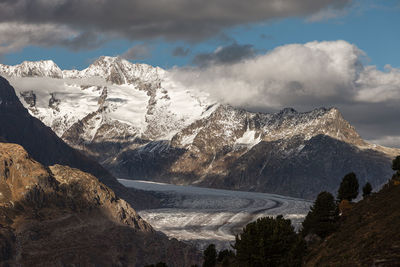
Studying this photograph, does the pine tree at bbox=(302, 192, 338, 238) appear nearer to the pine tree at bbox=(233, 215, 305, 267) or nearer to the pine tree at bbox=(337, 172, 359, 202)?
the pine tree at bbox=(337, 172, 359, 202)

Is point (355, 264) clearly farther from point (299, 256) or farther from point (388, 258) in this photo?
point (299, 256)

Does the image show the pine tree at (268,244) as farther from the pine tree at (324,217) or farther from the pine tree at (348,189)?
the pine tree at (348,189)

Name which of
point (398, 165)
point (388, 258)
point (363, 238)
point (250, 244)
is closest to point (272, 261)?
point (250, 244)

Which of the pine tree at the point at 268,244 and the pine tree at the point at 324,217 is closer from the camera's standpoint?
the pine tree at the point at 268,244

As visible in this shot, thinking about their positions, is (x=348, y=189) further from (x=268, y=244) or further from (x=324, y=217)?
(x=268, y=244)

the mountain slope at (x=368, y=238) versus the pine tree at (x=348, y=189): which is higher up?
the pine tree at (x=348, y=189)

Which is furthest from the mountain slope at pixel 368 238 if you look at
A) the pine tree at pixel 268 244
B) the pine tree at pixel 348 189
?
the pine tree at pixel 348 189

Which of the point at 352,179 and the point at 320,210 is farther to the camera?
the point at 352,179

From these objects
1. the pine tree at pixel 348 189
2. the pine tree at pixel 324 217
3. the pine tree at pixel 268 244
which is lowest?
the pine tree at pixel 268 244

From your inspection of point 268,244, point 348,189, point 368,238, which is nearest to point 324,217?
point 348,189
